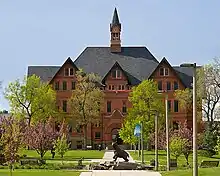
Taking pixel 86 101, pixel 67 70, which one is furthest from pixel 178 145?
pixel 67 70

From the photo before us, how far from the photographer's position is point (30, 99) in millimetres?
82438

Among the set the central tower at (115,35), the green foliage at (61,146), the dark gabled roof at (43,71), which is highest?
the central tower at (115,35)

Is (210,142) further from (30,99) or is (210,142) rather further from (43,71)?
(43,71)

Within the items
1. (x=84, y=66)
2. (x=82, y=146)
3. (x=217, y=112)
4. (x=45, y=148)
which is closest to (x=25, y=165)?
(x=45, y=148)

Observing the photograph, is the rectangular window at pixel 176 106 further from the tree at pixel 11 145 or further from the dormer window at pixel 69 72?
the tree at pixel 11 145

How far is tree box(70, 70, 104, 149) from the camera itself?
8781 cm

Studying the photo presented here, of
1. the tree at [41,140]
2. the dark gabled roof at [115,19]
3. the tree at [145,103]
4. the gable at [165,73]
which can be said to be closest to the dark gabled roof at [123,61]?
the gable at [165,73]

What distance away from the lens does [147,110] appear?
81125mm

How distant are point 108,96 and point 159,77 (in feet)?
31.6

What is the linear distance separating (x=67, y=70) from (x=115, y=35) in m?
13.8

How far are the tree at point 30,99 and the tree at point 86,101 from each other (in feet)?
17.4

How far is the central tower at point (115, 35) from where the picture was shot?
10481 cm

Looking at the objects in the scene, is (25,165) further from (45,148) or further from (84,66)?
(84,66)

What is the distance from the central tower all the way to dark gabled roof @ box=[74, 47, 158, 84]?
951 millimetres
